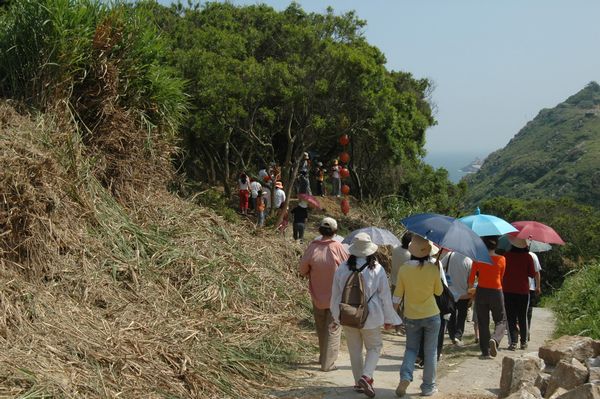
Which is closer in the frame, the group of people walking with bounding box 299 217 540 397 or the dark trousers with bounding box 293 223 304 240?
the group of people walking with bounding box 299 217 540 397

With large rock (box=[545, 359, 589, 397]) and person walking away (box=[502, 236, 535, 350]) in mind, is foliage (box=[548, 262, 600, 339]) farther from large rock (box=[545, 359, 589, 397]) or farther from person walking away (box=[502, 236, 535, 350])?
large rock (box=[545, 359, 589, 397])

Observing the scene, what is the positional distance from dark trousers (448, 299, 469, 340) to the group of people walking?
1 cm

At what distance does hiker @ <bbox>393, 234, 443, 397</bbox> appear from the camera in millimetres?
6973

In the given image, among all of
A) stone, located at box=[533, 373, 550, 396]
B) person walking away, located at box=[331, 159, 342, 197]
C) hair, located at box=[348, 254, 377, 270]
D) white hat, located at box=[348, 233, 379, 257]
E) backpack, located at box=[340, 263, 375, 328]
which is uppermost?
person walking away, located at box=[331, 159, 342, 197]

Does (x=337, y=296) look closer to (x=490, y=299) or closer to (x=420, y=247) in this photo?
(x=420, y=247)

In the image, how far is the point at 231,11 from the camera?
26922 millimetres

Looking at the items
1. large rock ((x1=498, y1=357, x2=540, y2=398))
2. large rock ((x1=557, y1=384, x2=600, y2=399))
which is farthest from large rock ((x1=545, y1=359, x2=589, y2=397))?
large rock ((x1=557, y1=384, x2=600, y2=399))

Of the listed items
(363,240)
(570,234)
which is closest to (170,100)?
(363,240)

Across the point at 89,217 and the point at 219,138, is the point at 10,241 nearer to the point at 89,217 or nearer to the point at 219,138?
the point at 89,217

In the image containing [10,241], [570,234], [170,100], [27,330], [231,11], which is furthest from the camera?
[570,234]

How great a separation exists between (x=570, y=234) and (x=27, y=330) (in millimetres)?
32202

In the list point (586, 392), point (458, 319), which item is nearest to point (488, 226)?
point (458, 319)

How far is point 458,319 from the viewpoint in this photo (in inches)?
389

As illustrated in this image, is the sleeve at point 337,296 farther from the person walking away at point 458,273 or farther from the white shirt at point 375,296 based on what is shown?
the person walking away at point 458,273
